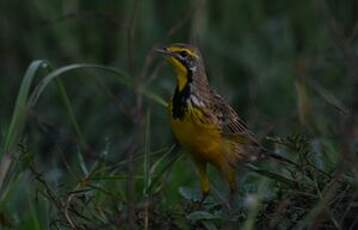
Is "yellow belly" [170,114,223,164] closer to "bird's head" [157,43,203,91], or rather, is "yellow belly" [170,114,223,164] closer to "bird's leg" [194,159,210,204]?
"bird's leg" [194,159,210,204]

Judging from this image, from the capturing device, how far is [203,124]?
532 centimetres

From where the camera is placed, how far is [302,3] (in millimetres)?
8344

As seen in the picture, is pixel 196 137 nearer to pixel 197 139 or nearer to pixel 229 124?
pixel 197 139

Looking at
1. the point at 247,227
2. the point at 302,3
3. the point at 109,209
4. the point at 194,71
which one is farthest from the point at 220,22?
the point at 247,227

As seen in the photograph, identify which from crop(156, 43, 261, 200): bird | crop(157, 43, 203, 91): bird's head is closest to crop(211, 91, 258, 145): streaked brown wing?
crop(156, 43, 261, 200): bird

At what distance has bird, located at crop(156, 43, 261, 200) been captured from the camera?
5.26 meters

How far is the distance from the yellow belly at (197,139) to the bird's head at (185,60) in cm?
22

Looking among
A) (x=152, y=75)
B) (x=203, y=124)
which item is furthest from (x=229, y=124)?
(x=152, y=75)

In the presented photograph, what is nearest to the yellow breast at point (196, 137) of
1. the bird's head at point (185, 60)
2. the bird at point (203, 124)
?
the bird at point (203, 124)

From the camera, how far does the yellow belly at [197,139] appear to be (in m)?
5.24

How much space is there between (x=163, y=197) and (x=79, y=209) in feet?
2.22

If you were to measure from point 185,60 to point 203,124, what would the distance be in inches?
12.0

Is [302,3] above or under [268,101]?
above

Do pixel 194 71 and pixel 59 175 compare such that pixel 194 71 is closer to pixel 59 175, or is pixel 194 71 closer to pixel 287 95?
pixel 59 175
